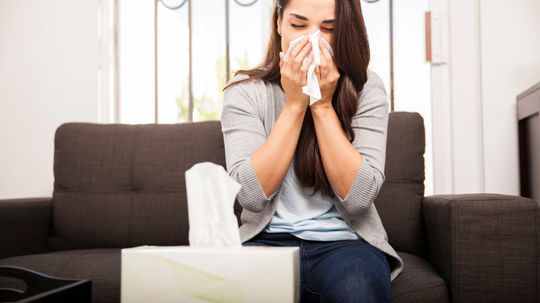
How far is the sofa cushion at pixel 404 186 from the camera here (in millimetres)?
1519

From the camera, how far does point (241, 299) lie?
63cm

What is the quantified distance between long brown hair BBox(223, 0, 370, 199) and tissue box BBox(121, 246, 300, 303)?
1.65ft

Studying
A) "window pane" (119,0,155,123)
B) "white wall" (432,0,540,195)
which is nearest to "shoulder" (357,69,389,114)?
"white wall" (432,0,540,195)

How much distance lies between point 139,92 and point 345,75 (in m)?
1.40

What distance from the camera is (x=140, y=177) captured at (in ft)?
5.54

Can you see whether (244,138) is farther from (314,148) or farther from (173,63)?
(173,63)

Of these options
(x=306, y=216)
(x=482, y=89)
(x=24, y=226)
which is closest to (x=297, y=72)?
(x=306, y=216)

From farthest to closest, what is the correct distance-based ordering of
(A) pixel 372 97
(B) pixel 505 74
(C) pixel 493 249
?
(B) pixel 505 74 → (A) pixel 372 97 → (C) pixel 493 249

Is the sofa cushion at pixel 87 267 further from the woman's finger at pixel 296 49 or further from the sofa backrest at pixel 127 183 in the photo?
the woman's finger at pixel 296 49

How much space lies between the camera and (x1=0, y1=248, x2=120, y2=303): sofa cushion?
51.0 inches

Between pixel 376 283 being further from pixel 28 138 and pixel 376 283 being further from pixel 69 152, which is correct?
pixel 28 138

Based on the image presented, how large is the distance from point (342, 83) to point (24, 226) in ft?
3.52

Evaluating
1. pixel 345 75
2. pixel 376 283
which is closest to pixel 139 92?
pixel 345 75

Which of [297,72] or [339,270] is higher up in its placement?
[297,72]
